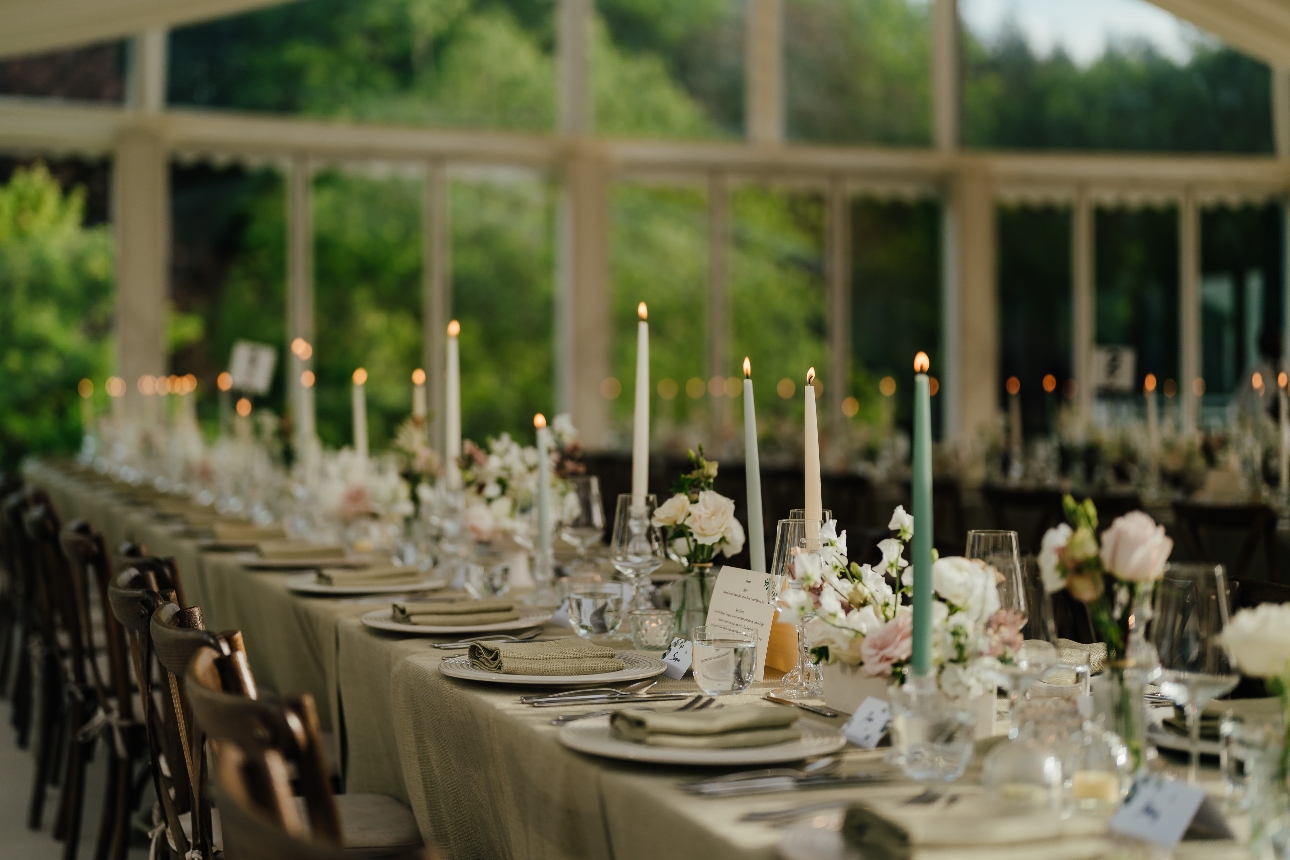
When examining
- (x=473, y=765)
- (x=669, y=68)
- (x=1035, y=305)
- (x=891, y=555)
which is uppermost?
(x=669, y=68)

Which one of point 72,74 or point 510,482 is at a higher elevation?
point 72,74

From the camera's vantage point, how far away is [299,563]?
3.87 metres

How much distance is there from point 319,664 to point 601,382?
314 inches

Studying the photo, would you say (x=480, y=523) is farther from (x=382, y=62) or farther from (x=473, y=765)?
(x=382, y=62)

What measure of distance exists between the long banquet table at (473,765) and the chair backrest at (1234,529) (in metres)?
3.28

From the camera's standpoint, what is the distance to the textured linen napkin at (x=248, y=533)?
4418 mm

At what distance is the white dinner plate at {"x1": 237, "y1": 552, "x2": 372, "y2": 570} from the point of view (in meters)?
3.82

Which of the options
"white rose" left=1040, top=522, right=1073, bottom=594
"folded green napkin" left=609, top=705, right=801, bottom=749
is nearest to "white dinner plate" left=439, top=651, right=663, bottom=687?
"folded green napkin" left=609, top=705, right=801, bottom=749

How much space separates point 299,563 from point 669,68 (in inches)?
338

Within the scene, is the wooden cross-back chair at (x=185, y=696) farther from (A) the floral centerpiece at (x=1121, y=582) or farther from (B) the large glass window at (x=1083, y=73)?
(B) the large glass window at (x=1083, y=73)

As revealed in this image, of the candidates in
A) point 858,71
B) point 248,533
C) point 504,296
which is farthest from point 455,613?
point 858,71

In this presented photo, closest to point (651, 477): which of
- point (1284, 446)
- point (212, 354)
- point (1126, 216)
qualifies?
point (1284, 446)

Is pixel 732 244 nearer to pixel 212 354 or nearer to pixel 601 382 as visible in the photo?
pixel 601 382

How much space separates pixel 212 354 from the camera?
10.6 meters
